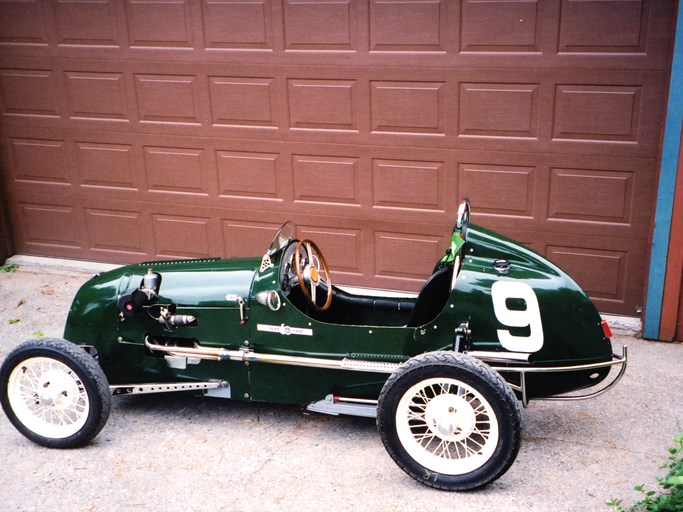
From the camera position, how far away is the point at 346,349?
4.61 metres

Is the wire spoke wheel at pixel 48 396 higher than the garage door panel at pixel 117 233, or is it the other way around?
the garage door panel at pixel 117 233

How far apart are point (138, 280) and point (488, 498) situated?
239 centimetres

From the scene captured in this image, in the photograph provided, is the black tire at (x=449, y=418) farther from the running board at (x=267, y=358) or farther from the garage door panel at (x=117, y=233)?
the garage door panel at (x=117, y=233)

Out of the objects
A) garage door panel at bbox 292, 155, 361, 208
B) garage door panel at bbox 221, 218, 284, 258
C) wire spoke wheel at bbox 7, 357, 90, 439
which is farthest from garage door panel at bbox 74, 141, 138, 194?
wire spoke wheel at bbox 7, 357, 90, 439

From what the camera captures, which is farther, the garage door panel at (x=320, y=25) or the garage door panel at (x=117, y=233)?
the garage door panel at (x=117, y=233)

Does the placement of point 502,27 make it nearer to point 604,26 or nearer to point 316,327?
point 604,26

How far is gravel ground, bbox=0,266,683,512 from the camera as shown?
423 cm

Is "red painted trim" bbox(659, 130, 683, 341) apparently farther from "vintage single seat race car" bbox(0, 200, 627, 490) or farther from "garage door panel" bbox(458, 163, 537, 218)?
"vintage single seat race car" bbox(0, 200, 627, 490)

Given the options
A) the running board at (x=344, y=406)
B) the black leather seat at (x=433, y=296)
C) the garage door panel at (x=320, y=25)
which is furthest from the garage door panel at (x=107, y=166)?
the black leather seat at (x=433, y=296)

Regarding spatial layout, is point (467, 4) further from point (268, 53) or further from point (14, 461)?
point (14, 461)

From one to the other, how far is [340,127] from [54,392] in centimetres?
309

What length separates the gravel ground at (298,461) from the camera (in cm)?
423

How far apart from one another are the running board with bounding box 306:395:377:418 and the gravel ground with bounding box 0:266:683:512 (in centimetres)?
23

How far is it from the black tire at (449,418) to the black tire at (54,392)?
5.32 ft
